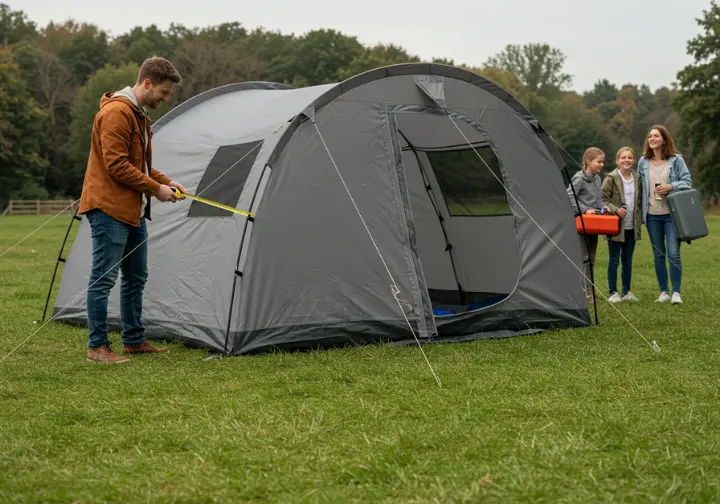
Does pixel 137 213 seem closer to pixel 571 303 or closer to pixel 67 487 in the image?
pixel 67 487

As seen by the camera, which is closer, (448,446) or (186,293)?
(448,446)

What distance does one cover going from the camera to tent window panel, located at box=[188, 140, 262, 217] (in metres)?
6.23

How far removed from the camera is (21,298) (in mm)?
9117

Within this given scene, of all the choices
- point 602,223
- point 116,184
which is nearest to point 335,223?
point 116,184

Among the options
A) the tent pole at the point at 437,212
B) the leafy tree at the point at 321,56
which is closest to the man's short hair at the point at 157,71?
the tent pole at the point at 437,212

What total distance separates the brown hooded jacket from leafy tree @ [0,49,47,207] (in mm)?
41293

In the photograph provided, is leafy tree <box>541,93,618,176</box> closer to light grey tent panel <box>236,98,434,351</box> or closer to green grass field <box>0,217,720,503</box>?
light grey tent panel <box>236,98,434,351</box>

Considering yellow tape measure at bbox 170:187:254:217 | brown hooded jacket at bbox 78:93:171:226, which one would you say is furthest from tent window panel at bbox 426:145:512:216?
brown hooded jacket at bbox 78:93:171:226

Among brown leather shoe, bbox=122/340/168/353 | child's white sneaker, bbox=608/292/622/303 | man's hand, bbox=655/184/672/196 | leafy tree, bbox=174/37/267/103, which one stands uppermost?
leafy tree, bbox=174/37/267/103

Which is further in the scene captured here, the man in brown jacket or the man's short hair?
the man's short hair

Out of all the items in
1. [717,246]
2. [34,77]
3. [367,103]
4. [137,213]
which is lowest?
[717,246]

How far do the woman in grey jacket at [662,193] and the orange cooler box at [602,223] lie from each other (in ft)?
1.58

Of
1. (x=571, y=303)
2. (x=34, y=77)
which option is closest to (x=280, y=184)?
(x=571, y=303)

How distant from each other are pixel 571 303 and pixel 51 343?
12.3ft
